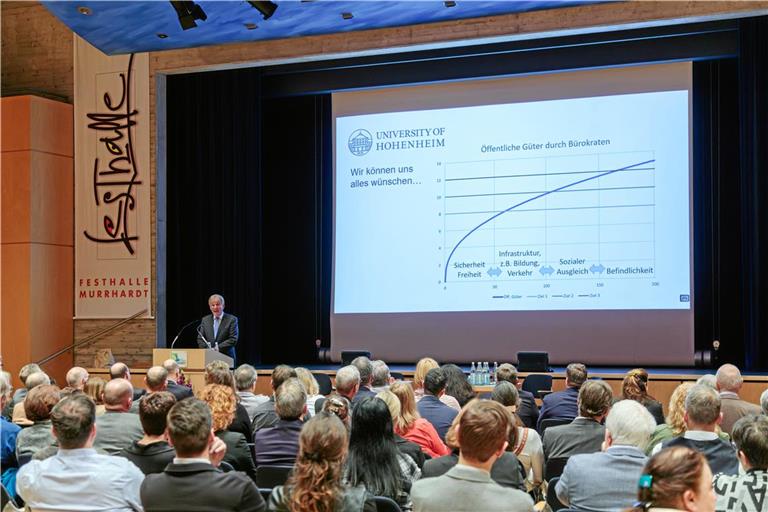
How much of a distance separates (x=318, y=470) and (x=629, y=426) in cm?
130

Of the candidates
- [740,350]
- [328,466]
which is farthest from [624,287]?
[328,466]

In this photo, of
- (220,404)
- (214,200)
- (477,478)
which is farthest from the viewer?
(214,200)

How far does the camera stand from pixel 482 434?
2.60m

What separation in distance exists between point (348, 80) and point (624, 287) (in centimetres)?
447

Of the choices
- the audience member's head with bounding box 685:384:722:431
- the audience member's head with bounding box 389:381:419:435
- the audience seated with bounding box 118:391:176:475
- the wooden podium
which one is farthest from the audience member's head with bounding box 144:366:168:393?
the audience member's head with bounding box 685:384:722:431

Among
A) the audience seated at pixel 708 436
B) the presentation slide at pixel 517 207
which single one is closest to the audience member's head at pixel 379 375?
the audience seated at pixel 708 436

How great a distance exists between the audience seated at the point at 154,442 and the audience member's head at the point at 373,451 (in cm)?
77

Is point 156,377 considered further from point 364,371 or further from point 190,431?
point 190,431

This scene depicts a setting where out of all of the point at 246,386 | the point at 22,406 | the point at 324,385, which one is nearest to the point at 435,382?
the point at 246,386

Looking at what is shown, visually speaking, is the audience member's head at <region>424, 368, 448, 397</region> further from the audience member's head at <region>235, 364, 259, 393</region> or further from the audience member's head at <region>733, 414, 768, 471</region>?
the audience member's head at <region>733, 414, 768, 471</region>

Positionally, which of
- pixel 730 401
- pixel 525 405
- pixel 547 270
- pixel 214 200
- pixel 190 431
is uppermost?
pixel 214 200

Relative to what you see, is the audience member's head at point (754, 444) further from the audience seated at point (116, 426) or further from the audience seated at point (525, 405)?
the audience seated at point (525, 405)

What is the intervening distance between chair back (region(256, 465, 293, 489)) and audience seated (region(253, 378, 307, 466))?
25 centimetres

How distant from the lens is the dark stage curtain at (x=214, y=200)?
11.7m
